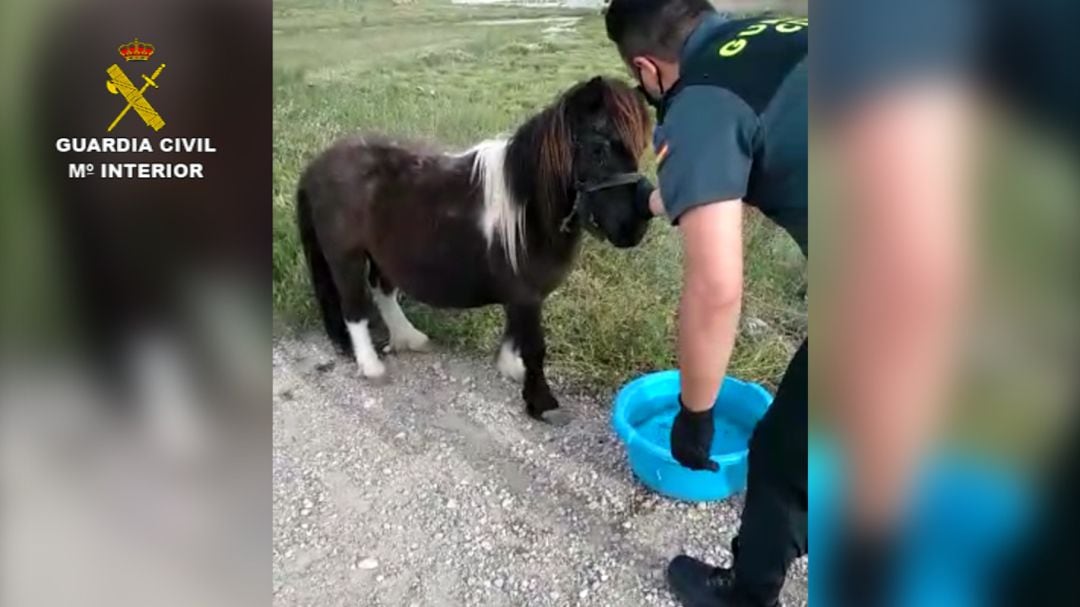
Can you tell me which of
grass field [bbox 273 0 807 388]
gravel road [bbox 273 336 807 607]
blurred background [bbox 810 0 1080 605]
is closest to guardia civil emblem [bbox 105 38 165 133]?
grass field [bbox 273 0 807 388]

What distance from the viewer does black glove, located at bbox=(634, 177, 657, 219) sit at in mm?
1290

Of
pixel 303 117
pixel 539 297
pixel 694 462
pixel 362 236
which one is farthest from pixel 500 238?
pixel 694 462

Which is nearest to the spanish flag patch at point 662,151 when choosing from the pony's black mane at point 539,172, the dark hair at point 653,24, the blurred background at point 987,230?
the dark hair at point 653,24

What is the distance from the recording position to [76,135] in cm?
85

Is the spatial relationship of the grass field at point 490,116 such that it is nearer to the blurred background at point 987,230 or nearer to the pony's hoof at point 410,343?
the pony's hoof at point 410,343

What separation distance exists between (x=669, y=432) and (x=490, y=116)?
591mm

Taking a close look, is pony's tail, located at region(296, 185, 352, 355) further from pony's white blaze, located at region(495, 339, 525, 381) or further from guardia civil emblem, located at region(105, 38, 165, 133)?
guardia civil emblem, located at region(105, 38, 165, 133)

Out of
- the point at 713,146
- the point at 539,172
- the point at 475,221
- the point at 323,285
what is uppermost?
the point at 713,146

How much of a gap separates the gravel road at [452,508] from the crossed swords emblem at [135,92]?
1.58ft

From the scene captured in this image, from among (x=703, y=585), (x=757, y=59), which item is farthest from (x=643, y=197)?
(x=703, y=585)

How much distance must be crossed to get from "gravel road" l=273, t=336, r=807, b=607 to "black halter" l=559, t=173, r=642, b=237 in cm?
34

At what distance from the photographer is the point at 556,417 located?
4.88 ft

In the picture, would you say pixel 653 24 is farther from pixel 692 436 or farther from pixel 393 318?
pixel 393 318

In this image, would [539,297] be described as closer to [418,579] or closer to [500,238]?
[500,238]
